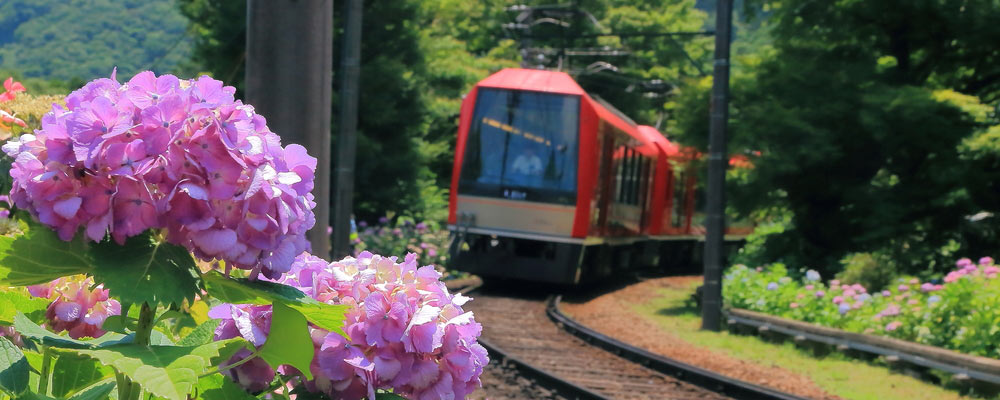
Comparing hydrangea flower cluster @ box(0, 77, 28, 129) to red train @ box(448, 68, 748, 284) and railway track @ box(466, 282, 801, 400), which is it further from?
red train @ box(448, 68, 748, 284)

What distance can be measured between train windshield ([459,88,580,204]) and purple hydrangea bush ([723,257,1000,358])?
314cm

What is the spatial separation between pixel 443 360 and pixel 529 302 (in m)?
16.1

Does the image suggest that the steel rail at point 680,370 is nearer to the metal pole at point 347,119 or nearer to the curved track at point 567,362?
the curved track at point 567,362

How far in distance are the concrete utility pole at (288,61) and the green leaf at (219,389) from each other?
60.2 inches

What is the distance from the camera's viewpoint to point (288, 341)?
148cm

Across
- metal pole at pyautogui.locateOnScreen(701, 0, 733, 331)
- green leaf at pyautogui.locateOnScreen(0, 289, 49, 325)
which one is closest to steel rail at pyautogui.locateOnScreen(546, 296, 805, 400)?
metal pole at pyautogui.locateOnScreen(701, 0, 733, 331)

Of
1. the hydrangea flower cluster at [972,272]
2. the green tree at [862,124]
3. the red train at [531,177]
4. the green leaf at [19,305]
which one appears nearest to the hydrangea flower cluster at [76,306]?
the green leaf at [19,305]

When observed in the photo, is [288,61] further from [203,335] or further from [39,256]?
[39,256]

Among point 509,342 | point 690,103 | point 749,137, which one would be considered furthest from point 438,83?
point 509,342

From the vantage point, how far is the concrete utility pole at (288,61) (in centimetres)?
293

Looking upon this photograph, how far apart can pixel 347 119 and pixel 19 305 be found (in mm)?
11387

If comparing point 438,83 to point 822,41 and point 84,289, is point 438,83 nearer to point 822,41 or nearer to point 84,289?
point 822,41

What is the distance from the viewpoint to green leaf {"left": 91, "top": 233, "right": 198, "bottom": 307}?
4.25 ft

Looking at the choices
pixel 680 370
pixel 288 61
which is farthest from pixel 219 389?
pixel 680 370
